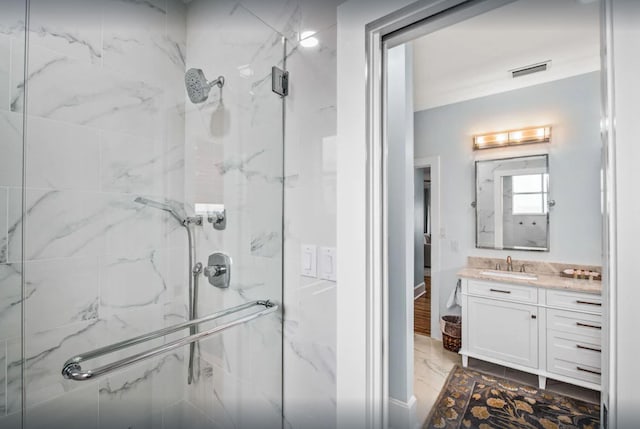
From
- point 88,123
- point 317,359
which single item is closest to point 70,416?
point 317,359

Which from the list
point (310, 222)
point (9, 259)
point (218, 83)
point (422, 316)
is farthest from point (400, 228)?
point (422, 316)

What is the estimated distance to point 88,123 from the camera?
1062 mm

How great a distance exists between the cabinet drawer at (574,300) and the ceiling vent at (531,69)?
1.75 meters

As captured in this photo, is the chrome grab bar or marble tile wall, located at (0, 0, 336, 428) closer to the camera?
the chrome grab bar

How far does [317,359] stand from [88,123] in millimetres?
1194

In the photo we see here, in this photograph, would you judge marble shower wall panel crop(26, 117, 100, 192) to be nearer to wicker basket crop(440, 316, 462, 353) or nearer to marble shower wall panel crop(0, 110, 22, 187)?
marble shower wall panel crop(0, 110, 22, 187)

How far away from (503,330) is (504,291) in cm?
32

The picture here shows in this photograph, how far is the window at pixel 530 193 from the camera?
2604 millimetres

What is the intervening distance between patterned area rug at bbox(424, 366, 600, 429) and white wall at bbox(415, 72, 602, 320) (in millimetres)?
887

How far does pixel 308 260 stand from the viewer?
112 centimetres

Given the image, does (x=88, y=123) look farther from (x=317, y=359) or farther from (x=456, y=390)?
(x=456, y=390)

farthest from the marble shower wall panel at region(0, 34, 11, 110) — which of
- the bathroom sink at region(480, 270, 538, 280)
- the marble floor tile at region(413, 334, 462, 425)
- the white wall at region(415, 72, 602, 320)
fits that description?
the white wall at region(415, 72, 602, 320)

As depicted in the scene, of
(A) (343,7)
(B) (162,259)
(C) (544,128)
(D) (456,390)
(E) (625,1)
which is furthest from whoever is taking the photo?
(C) (544,128)

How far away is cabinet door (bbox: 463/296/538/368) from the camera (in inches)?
89.0
